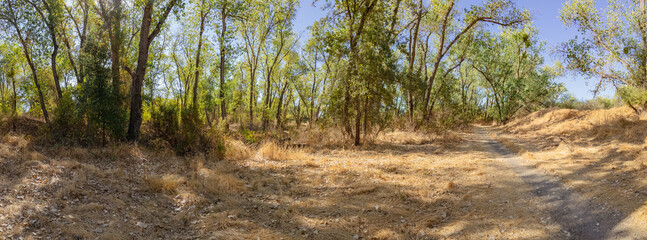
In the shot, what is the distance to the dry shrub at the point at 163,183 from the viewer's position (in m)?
6.55

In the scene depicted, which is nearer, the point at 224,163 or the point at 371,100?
the point at 224,163

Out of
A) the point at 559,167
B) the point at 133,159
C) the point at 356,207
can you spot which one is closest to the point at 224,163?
the point at 133,159

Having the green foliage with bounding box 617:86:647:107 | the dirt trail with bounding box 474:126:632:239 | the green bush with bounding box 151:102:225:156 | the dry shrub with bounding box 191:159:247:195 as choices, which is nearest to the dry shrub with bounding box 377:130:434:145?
the dirt trail with bounding box 474:126:632:239

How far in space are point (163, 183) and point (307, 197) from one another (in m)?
3.02

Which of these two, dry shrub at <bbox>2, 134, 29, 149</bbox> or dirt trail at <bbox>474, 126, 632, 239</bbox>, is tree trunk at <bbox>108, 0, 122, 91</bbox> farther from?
dirt trail at <bbox>474, 126, 632, 239</bbox>

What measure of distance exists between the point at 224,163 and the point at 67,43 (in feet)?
39.6

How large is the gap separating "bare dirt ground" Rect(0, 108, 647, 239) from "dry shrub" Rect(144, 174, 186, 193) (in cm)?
2

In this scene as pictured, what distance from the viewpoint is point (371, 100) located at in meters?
12.7

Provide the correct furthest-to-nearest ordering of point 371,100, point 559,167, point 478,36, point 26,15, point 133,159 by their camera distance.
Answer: point 478,36
point 371,100
point 26,15
point 133,159
point 559,167

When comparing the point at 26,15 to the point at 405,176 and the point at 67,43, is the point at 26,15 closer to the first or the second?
the point at 67,43

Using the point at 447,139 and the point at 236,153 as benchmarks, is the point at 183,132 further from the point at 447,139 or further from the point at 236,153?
the point at 447,139

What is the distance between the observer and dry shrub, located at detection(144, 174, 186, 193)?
655 cm

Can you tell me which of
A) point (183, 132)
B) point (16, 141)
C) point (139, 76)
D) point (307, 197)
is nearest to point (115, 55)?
point (139, 76)

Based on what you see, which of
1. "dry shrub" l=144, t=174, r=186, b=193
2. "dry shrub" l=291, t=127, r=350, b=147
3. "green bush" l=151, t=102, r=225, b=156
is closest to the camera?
"dry shrub" l=144, t=174, r=186, b=193
